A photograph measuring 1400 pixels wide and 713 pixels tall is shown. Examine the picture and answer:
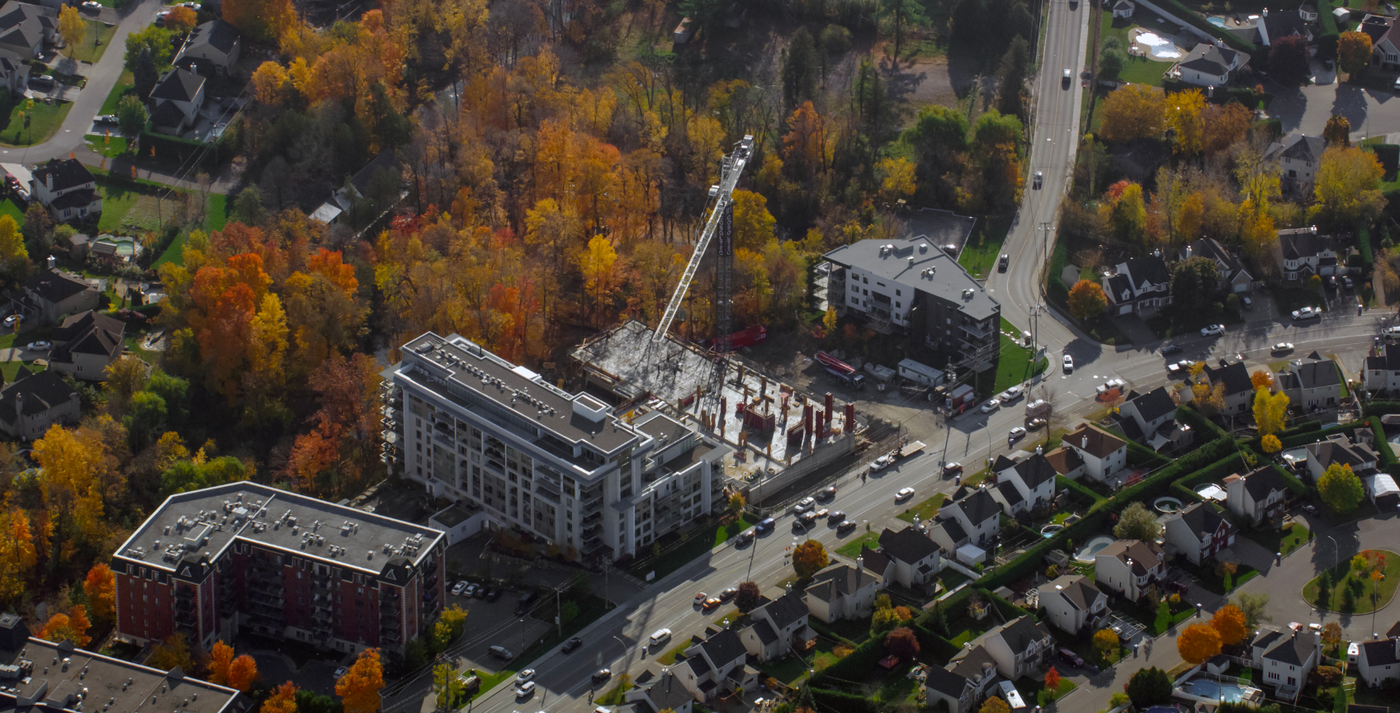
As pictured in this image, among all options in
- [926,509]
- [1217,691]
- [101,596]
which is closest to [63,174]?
[101,596]

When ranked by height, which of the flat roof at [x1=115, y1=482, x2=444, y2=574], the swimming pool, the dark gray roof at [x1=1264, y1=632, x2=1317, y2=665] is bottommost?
the swimming pool

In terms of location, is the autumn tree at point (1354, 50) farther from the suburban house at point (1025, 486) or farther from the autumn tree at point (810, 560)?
the autumn tree at point (810, 560)

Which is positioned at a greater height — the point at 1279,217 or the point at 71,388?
the point at 1279,217

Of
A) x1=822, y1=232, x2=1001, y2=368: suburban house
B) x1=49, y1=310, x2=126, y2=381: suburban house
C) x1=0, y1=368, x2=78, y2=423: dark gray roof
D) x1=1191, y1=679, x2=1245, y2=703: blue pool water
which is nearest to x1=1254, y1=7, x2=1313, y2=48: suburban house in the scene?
x1=822, y1=232, x2=1001, y2=368: suburban house

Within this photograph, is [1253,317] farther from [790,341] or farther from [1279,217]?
[790,341]

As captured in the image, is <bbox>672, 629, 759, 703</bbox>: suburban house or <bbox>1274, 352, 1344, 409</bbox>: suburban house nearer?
<bbox>672, 629, 759, 703</bbox>: suburban house

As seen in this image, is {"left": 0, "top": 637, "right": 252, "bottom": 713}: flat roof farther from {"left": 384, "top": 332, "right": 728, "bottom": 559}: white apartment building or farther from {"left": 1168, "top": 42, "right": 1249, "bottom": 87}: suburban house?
{"left": 1168, "top": 42, "right": 1249, "bottom": 87}: suburban house

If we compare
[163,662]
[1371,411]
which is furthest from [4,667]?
[1371,411]
